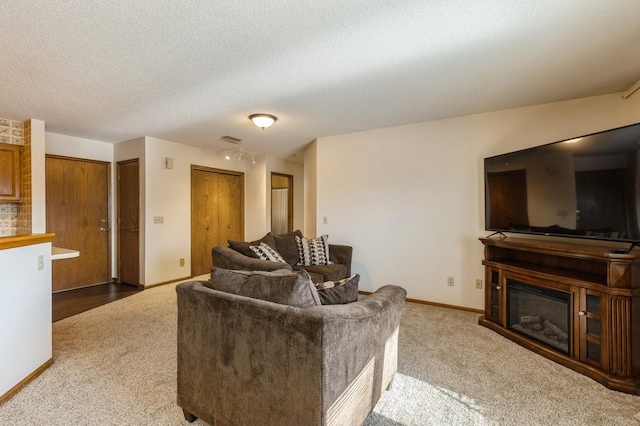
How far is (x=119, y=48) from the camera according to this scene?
6.50 feet

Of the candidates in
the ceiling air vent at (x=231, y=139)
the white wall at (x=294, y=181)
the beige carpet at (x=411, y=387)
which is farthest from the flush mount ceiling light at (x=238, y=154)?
the beige carpet at (x=411, y=387)

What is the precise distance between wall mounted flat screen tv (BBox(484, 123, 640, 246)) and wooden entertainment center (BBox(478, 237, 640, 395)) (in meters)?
0.20

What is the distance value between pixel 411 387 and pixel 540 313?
56.3 inches

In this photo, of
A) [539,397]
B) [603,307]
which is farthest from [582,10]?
[539,397]

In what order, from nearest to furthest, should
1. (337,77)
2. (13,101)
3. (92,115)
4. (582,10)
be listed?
(582,10)
(337,77)
(13,101)
(92,115)

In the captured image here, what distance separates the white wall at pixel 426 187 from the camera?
10.1 feet

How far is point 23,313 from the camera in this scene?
1.96 m

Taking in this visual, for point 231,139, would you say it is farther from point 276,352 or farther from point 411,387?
point 411,387

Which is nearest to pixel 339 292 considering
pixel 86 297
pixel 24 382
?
pixel 24 382

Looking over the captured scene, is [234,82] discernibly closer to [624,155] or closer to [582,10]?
[582,10]

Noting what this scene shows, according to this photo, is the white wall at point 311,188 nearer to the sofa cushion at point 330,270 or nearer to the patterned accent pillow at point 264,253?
the sofa cushion at point 330,270

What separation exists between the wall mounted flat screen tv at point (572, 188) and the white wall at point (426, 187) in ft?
1.38

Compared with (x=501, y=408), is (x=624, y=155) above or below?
above

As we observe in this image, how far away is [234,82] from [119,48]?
82 cm
